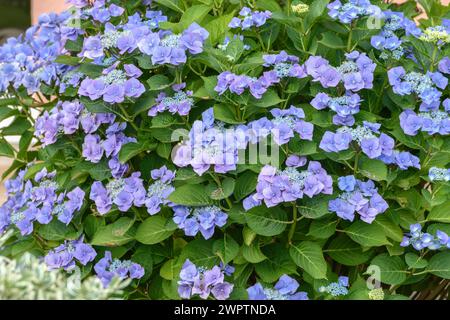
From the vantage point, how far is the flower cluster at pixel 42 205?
2.29 metres

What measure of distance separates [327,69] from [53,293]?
3.05ft

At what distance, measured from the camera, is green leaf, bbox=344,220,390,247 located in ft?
6.88

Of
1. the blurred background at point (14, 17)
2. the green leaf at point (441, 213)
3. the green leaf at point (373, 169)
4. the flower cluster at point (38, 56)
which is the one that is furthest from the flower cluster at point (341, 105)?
the blurred background at point (14, 17)

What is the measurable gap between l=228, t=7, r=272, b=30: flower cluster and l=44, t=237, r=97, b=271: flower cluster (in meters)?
0.72

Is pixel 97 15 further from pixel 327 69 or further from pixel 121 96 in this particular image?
pixel 327 69

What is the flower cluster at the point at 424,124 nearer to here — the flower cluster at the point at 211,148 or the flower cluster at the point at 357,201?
the flower cluster at the point at 357,201

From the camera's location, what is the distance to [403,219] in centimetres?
222

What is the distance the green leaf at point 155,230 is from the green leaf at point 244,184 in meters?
0.18

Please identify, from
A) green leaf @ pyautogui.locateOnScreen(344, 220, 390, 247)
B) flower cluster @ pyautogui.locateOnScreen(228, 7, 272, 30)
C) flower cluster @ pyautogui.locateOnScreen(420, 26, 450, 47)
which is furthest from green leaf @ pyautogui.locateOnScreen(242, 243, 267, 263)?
flower cluster @ pyautogui.locateOnScreen(420, 26, 450, 47)

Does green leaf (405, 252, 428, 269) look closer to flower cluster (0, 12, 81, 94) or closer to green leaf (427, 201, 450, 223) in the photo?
green leaf (427, 201, 450, 223)

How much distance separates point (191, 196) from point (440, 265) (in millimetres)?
659
